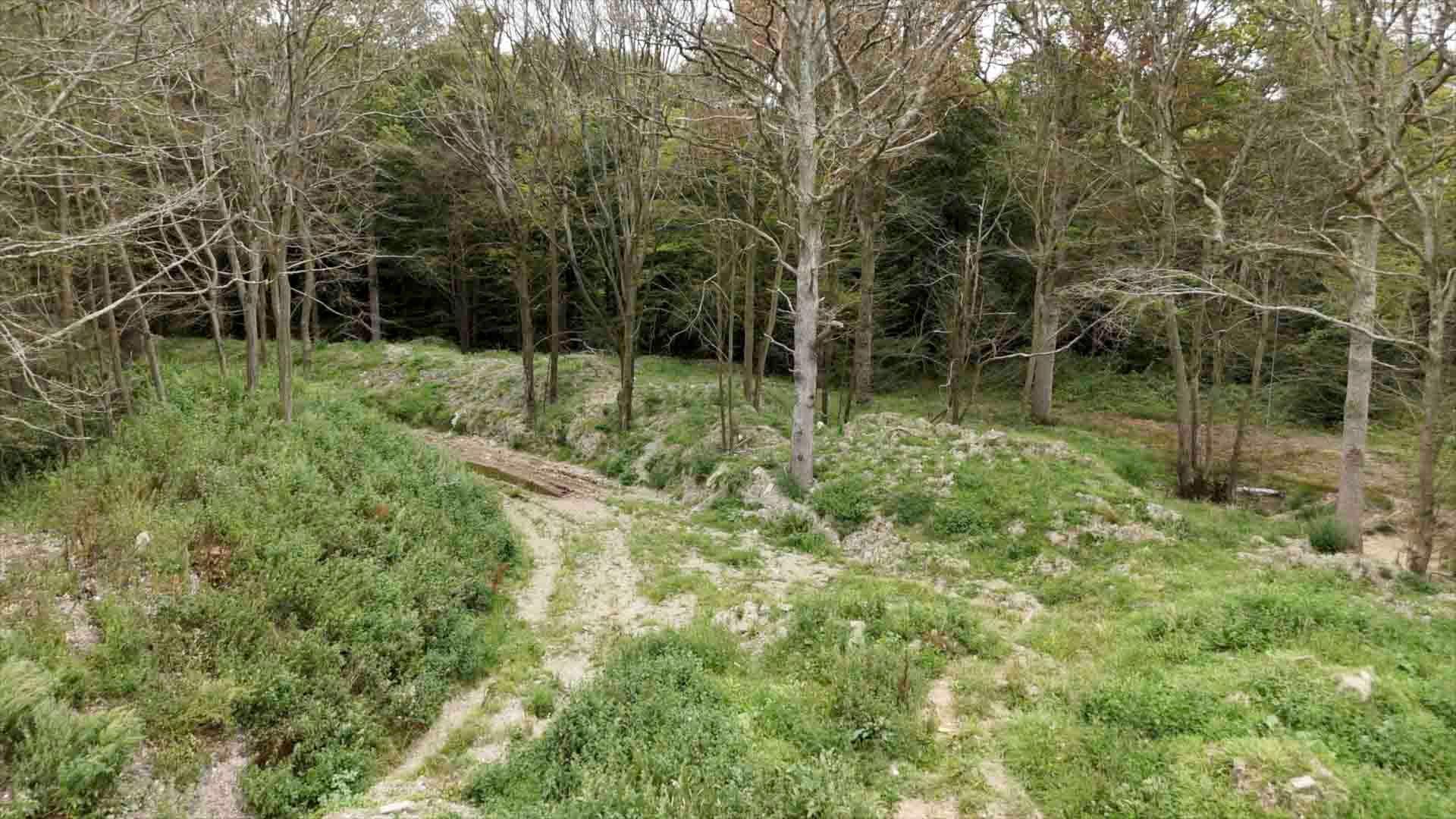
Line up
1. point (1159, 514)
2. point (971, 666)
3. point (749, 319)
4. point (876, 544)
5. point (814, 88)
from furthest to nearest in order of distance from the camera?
point (749, 319), point (814, 88), point (876, 544), point (1159, 514), point (971, 666)

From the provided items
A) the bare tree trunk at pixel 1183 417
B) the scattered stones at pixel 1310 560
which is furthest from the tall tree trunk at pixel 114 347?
the bare tree trunk at pixel 1183 417

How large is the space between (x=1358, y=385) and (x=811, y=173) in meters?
9.07

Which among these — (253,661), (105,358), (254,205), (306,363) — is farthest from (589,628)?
(306,363)

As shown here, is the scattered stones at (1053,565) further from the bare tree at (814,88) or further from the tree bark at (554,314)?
the tree bark at (554,314)

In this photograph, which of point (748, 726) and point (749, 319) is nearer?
point (748, 726)

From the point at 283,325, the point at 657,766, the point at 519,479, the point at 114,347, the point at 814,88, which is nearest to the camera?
the point at 657,766

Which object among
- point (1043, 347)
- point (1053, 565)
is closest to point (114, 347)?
point (1053, 565)

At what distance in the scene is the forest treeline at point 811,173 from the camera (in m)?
8.88

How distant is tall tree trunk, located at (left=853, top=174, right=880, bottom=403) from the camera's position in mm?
19797

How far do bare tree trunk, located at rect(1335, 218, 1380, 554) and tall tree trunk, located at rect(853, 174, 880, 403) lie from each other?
10.7 m

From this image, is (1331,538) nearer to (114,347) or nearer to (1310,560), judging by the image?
(1310,560)

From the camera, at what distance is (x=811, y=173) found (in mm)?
12469

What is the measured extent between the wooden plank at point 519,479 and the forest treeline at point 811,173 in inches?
129

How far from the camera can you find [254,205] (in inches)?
444
